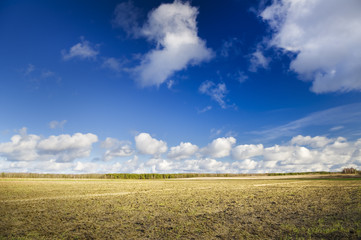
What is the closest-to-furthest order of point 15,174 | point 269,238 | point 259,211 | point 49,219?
point 269,238 → point 49,219 → point 259,211 → point 15,174

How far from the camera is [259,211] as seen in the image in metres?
13.9

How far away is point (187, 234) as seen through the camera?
9242 millimetres

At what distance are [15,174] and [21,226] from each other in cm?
13722

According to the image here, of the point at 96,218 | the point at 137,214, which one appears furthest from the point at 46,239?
the point at 137,214

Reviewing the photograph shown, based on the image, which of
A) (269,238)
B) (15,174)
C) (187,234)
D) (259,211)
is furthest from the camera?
(15,174)

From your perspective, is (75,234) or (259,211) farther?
(259,211)

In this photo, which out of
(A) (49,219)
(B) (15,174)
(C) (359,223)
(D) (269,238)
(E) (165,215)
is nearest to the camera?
(D) (269,238)

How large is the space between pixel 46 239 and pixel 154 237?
4.28m

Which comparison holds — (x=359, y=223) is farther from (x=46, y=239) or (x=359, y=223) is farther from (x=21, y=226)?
(x=21, y=226)

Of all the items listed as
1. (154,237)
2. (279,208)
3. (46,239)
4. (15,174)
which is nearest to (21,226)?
(46,239)

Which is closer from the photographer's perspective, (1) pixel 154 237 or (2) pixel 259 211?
(1) pixel 154 237

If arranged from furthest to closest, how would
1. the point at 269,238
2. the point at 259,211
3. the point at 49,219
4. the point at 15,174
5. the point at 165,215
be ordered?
the point at 15,174 < the point at 259,211 < the point at 165,215 < the point at 49,219 < the point at 269,238

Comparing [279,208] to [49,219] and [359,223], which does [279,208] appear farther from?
[49,219]

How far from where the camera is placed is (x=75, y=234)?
952 centimetres
